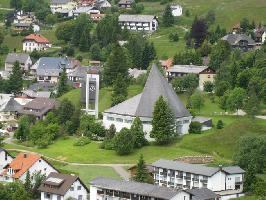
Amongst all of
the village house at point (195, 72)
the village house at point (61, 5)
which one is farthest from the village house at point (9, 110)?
the village house at point (61, 5)

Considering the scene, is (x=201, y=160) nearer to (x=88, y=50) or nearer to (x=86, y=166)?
(x=86, y=166)

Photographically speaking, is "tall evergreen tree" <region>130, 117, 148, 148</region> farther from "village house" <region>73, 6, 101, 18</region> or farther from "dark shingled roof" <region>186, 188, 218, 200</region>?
"village house" <region>73, 6, 101, 18</region>

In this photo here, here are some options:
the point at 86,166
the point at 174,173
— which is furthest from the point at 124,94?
the point at 174,173

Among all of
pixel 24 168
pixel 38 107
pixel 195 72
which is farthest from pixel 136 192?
pixel 195 72

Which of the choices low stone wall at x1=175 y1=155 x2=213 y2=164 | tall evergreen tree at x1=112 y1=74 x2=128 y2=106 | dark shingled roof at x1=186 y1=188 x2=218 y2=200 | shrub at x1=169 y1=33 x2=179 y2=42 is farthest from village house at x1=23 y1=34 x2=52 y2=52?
dark shingled roof at x1=186 y1=188 x2=218 y2=200

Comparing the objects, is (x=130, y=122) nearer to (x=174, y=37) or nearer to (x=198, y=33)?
(x=198, y=33)

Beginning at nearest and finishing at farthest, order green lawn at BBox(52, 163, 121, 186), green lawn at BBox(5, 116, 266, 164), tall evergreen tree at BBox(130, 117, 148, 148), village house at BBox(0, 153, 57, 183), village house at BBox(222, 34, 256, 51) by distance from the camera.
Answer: village house at BBox(0, 153, 57, 183) → green lawn at BBox(52, 163, 121, 186) → green lawn at BBox(5, 116, 266, 164) → tall evergreen tree at BBox(130, 117, 148, 148) → village house at BBox(222, 34, 256, 51)
